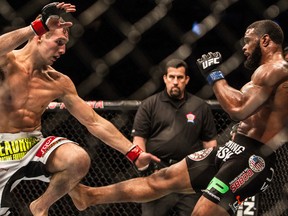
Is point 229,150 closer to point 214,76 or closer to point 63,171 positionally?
point 214,76

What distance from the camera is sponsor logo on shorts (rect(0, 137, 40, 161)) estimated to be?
309 centimetres

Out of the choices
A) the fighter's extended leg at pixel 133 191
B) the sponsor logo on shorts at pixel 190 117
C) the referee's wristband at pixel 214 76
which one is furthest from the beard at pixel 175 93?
the referee's wristband at pixel 214 76

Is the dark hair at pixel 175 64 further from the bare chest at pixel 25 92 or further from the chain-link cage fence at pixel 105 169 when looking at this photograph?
the bare chest at pixel 25 92

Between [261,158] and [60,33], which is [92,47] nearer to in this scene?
[60,33]

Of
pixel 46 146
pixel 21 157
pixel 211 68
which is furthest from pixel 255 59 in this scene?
pixel 21 157

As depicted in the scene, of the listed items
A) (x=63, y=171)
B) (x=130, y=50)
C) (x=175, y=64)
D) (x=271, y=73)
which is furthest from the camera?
(x=130, y=50)

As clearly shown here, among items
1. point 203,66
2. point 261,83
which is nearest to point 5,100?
point 203,66

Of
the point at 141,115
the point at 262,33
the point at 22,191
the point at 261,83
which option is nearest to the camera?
the point at 261,83

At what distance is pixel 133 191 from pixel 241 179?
1.82ft

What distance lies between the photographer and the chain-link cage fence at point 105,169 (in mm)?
4020

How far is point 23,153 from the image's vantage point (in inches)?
123

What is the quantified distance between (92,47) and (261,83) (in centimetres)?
174

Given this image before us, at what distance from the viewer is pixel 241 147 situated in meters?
3.10

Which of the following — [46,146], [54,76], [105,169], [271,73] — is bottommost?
[105,169]
